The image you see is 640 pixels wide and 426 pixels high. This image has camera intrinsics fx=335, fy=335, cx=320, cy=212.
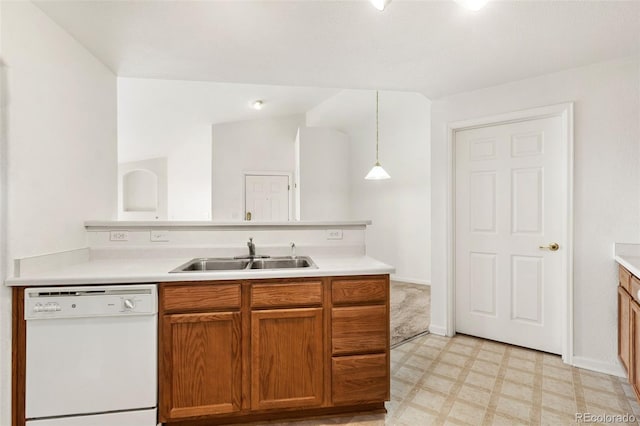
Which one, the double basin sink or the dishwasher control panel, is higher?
the double basin sink

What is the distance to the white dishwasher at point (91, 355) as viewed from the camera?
1637 millimetres

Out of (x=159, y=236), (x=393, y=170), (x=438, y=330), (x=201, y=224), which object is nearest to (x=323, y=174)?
(x=393, y=170)

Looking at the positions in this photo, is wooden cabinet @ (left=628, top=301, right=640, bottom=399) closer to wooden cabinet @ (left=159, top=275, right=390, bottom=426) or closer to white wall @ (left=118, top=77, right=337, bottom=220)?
wooden cabinet @ (left=159, top=275, right=390, bottom=426)

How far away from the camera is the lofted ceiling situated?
72.4 inches

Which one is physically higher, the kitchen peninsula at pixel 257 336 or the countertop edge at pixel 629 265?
the countertop edge at pixel 629 265

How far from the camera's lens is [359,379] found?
1.91 meters

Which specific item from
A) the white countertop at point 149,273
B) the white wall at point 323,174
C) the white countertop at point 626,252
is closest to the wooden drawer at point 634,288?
the white countertop at point 626,252

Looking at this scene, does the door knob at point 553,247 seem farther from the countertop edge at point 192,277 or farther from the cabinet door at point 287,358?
the cabinet door at point 287,358

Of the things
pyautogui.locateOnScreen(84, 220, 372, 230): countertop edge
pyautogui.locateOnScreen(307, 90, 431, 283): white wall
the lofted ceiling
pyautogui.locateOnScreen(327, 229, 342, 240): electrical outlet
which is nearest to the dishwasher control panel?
pyautogui.locateOnScreen(84, 220, 372, 230): countertop edge

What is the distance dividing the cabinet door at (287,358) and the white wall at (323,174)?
398 centimetres

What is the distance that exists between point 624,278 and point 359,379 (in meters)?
1.89

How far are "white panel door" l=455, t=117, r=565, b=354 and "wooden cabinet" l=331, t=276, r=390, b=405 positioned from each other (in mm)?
1615

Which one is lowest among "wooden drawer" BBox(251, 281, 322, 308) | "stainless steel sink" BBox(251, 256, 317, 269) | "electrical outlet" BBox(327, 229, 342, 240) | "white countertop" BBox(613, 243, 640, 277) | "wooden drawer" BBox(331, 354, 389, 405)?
"wooden drawer" BBox(331, 354, 389, 405)

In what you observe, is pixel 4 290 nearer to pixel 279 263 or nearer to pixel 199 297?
pixel 199 297
